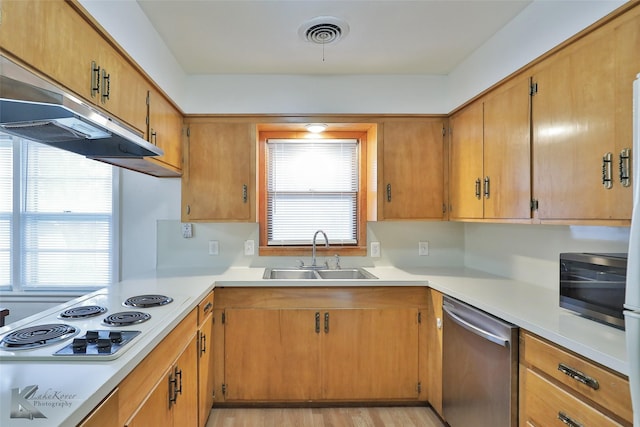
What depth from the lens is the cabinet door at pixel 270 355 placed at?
226 centimetres

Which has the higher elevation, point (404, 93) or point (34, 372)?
point (404, 93)

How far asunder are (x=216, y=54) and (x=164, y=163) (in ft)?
2.75

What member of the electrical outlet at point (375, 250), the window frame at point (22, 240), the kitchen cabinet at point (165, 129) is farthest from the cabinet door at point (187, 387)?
the electrical outlet at point (375, 250)

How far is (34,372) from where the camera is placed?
0.93m

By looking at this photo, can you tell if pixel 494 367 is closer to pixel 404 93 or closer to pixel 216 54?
pixel 404 93

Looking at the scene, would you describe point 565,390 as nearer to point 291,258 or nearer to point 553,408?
point 553,408

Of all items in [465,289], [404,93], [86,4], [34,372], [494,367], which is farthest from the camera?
[404,93]

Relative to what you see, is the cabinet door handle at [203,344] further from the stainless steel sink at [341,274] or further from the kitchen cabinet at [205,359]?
the stainless steel sink at [341,274]

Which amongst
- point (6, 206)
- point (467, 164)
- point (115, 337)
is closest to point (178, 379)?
point (115, 337)

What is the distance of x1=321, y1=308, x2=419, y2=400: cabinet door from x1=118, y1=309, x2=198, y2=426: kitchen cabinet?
882 millimetres

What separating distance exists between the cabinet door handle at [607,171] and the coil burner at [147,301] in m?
2.02

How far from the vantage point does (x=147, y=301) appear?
5.47 ft

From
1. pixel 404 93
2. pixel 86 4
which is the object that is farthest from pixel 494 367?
pixel 86 4

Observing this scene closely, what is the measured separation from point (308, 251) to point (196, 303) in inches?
48.6
